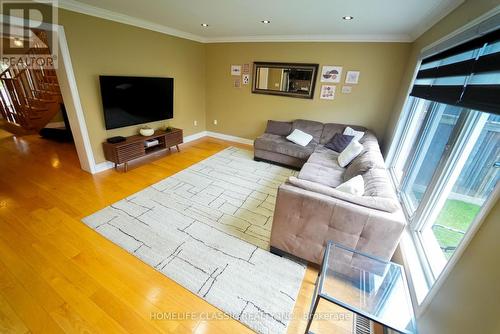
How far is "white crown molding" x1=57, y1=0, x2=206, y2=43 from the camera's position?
99.4 inches

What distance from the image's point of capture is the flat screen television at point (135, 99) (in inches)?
122

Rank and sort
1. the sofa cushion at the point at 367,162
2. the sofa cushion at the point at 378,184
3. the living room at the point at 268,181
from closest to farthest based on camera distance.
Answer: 1. the living room at the point at 268,181
2. the sofa cushion at the point at 378,184
3. the sofa cushion at the point at 367,162

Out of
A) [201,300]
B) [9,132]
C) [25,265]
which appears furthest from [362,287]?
[9,132]

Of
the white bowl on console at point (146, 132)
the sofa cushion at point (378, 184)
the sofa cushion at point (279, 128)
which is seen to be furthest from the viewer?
the sofa cushion at point (279, 128)

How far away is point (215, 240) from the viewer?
Answer: 2094mm

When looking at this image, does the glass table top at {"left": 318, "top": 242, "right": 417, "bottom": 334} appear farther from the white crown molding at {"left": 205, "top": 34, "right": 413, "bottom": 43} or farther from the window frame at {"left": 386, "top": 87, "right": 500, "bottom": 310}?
the white crown molding at {"left": 205, "top": 34, "right": 413, "bottom": 43}

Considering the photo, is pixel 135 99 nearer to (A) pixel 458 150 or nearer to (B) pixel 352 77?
(B) pixel 352 77

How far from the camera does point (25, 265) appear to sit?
1.69m

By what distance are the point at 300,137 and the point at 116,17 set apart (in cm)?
350

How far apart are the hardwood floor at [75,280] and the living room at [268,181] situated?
0.04 feet

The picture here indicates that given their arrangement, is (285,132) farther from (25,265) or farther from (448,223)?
(25,265)

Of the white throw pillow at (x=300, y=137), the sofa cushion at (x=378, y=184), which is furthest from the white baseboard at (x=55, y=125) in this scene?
the sofa cushion at (x=378, y=184)

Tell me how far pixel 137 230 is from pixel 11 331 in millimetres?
995

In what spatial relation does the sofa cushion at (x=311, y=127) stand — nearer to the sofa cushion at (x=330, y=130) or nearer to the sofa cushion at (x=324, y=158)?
the sofa cushion at (x=330, y=130)
